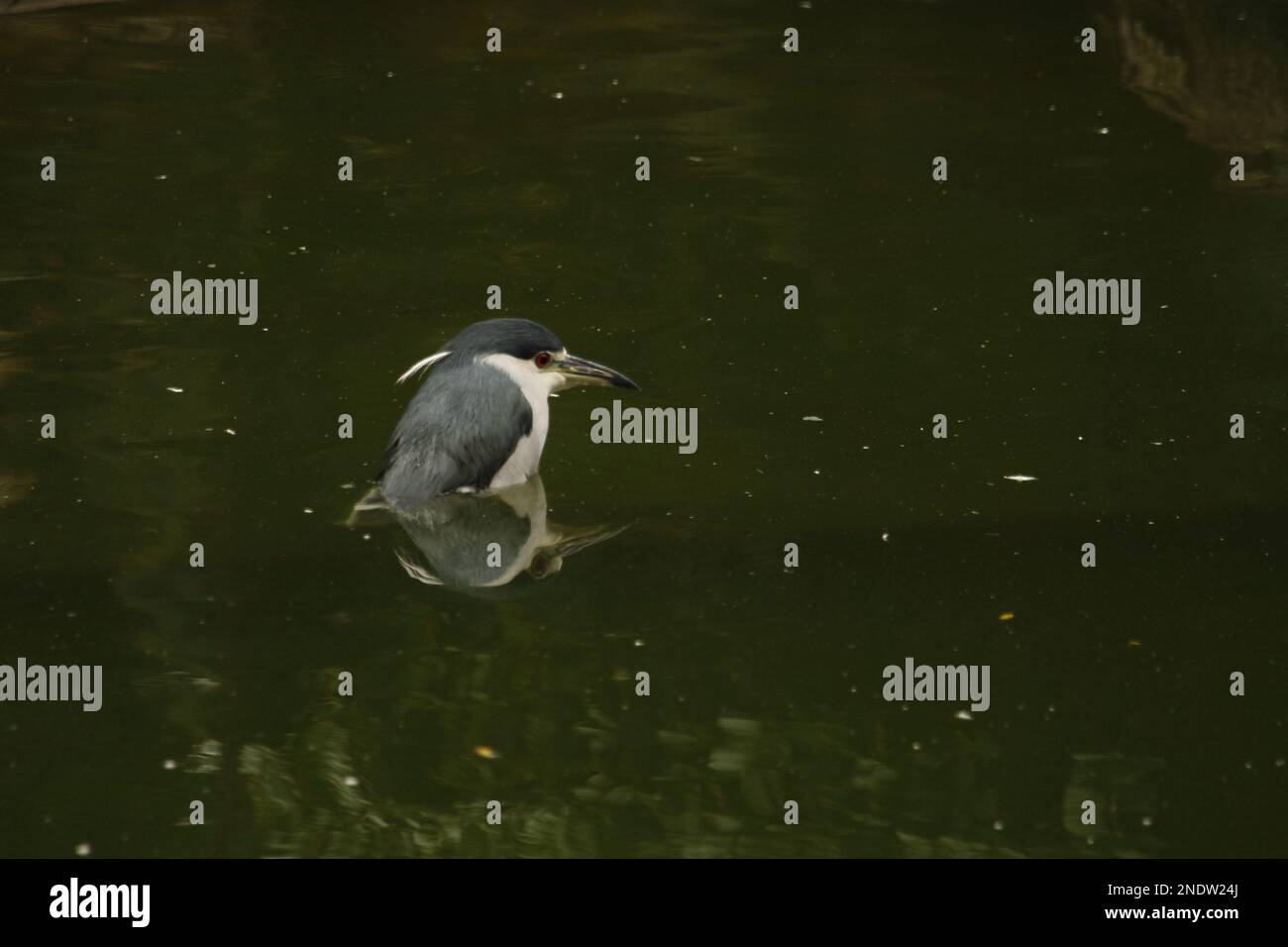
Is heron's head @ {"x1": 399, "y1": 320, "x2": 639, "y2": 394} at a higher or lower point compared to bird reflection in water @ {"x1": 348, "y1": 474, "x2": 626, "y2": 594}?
higher

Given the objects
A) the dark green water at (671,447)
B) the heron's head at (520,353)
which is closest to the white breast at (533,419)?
the heron's head at (520,353)

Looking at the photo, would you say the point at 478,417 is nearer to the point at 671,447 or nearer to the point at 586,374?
the point at 586,374

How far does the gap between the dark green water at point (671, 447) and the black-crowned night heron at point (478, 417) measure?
197 millimetres

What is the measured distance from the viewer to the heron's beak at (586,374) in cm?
681

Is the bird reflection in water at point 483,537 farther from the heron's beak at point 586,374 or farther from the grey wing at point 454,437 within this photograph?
the heron's beak at point 586,374

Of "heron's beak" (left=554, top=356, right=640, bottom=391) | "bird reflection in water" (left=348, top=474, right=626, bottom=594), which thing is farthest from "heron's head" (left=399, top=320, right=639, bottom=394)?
"bird reflection in water" (left=348, top=474, right=626, bottom=594)

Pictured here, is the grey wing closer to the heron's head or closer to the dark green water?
the heron's head

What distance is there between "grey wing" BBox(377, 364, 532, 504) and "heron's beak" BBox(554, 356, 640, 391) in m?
0.27

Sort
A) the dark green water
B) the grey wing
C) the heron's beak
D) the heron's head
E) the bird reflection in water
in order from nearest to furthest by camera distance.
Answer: the dark green water < the bird reflection in water < the grey wing < the heron's head < the heron's beak

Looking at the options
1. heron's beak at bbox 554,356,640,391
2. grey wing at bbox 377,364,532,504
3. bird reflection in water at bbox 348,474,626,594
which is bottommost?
bird reflection in water at bbox 348,474,626,594

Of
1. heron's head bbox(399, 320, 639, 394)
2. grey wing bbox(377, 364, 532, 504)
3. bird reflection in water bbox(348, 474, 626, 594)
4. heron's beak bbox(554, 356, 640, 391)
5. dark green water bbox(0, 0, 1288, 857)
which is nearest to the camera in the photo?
dark green water bbox(0, 0, 1288, 857)

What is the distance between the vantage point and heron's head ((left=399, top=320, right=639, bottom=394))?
6.64 metres
